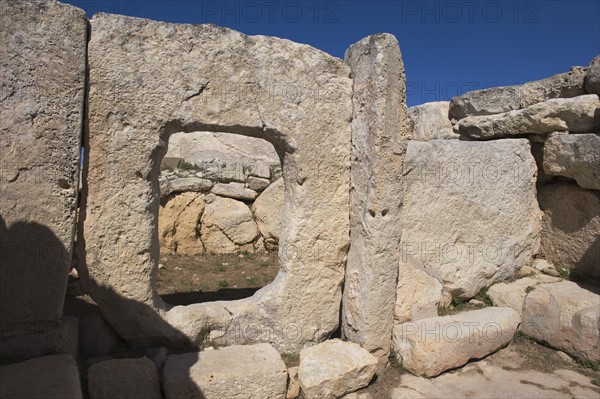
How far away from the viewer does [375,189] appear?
3.62 metres

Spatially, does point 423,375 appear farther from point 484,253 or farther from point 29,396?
point 29,396

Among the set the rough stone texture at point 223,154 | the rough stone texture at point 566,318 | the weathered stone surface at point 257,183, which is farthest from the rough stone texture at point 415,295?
the rough stone texture at point 223,154

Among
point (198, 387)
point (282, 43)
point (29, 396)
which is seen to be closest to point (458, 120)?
point (282, 43)

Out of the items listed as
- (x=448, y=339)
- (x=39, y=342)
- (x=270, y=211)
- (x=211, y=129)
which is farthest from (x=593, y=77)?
(x=39, y=342)

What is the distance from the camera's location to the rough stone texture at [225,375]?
3080 mm

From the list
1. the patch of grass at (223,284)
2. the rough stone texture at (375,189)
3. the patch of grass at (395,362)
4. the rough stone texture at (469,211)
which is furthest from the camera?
the patch of grass at (223,284)

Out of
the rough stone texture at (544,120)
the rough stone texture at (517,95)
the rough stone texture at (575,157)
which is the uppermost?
the rough stone texture at (517,95)

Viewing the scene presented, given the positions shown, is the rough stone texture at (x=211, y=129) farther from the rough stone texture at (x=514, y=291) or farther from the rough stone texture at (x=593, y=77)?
the rough stone texture at (x=593, y=77)

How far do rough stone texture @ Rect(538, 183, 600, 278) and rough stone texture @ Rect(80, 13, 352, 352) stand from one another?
2925 mm

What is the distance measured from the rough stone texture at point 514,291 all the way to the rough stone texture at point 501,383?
0.67 m

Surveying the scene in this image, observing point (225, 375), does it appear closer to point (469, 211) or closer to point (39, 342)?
point (39, 342)

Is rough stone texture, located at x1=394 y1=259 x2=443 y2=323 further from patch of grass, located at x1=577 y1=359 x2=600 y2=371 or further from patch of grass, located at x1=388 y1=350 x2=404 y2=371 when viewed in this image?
patch of grass, located at x1=577 y1=359 x2=600 y2=371

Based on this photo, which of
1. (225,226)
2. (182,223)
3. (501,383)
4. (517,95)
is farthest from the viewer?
(225,226)

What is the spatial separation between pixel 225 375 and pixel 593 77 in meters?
4.72
